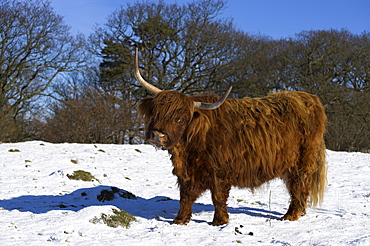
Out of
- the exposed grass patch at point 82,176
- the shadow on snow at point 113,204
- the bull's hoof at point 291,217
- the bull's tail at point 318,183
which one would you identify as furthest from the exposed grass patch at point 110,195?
the bull's tail at point 318,183

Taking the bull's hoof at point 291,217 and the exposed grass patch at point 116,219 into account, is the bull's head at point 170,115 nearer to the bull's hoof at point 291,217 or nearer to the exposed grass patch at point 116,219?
the exposed grass patch at point 116,219

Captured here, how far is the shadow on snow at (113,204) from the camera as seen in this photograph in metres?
5.60

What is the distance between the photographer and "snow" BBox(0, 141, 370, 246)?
4.21 metres

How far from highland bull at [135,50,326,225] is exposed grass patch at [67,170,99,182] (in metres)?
4.02

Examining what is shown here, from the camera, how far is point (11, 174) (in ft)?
27.9

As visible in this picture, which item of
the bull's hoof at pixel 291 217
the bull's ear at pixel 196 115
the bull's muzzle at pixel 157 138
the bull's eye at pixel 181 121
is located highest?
the bull's ear at pixel 196 115

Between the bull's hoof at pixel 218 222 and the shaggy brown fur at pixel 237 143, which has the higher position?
the shaggy brown fur at pixel 237 143

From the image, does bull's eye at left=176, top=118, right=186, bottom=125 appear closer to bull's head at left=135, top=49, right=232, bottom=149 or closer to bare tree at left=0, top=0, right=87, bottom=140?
bull's head at left=135, top=49, right=232, bottom=149

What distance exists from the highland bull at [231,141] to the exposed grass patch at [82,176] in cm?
402

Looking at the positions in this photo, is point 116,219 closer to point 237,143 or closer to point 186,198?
point 186,198

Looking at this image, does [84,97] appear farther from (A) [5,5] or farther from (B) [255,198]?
(B) [255,198]

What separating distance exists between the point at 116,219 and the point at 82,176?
404 cm

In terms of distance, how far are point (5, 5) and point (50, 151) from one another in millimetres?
11627

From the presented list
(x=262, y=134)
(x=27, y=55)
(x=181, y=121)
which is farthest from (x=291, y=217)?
(x=27, y=55)
